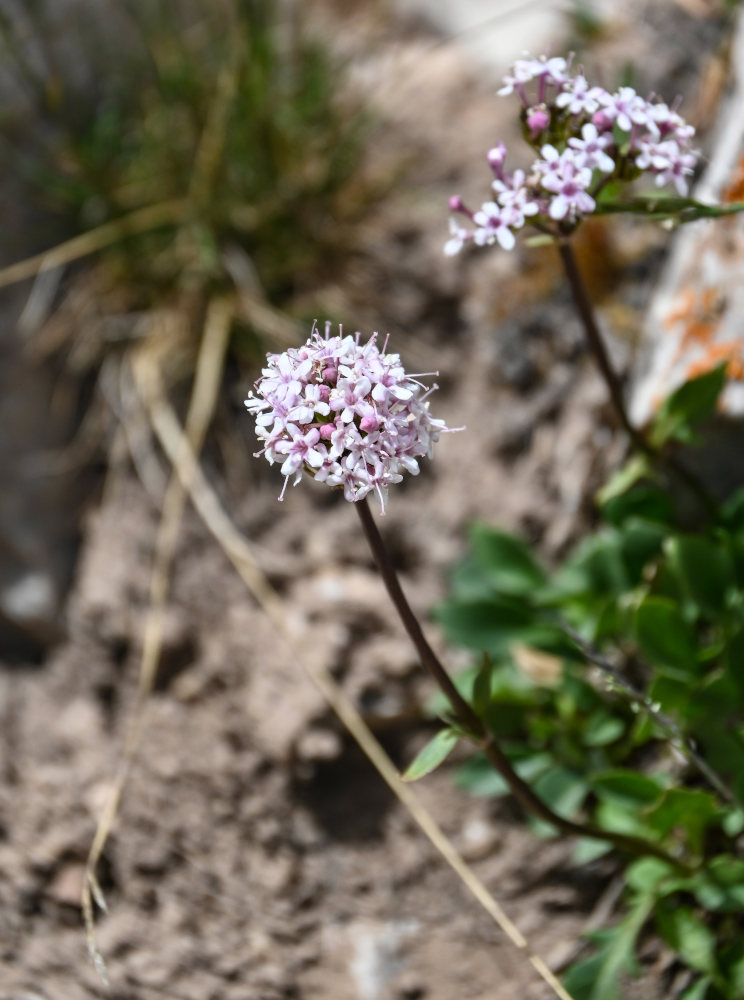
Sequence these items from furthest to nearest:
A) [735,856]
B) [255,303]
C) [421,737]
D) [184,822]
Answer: [255,303] → [421,737] → [184,822] → [735,856]

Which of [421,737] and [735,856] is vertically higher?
[421,737]

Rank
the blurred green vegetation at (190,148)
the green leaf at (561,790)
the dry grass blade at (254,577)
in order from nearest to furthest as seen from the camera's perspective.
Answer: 1. the green leaf at (561,790)
2. the dry grass blade at (254,577)
3. the blurred green vegetation at (190,148)

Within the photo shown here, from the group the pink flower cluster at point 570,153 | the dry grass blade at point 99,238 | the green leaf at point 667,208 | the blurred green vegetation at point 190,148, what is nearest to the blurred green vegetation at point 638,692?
the green leaf at point 667,208

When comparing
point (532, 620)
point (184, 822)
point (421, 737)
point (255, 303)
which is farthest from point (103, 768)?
point (255, 303)

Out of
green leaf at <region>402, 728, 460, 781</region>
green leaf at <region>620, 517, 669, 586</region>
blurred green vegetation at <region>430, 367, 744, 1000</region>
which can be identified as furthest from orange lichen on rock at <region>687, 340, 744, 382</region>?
green leaf at <region>402, 728, 460, 781</region>

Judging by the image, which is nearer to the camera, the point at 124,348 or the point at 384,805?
the point at 384,805

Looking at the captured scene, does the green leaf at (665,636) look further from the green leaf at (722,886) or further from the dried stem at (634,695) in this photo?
the green leaf at (722,886)

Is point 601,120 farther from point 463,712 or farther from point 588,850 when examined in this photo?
point 588,850

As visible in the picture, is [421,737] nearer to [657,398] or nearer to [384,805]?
[384,805]

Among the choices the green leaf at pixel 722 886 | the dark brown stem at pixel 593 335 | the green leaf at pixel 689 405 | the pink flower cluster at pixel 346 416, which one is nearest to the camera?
the pink flower cluster at pixel 346 416
